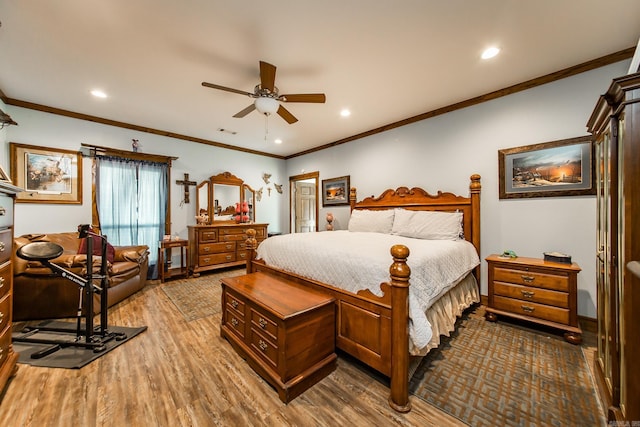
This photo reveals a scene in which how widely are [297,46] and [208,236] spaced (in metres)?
3.75

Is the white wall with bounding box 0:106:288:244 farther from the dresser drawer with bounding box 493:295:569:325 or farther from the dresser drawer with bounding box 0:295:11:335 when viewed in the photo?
the dresser drawer with bounding box 493:295:569:325

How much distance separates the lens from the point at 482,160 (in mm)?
3246

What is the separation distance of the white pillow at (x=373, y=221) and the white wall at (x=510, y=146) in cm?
63

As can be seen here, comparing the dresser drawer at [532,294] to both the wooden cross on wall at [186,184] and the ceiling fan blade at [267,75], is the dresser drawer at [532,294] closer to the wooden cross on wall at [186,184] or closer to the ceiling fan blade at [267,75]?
the ceiling fan blade at [267,75]

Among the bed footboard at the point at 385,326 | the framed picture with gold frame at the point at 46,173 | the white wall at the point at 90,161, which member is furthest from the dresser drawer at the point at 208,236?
the bed footboard at the point at 385,326

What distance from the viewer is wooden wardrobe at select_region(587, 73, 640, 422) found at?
1.08 meters

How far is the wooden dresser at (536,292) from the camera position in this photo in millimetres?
2248

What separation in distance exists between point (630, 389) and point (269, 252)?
8.80 ft

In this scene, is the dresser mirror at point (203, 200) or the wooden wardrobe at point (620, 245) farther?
the dresser mirror at point (203, 200)

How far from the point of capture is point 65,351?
2.13 m

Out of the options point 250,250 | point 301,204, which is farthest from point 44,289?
point 301,204

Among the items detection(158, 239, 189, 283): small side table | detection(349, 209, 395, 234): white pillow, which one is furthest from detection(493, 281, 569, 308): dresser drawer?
detection(158, 239, 189, 283): small side table

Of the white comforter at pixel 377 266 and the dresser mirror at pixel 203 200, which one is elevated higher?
the dresser mirror at pixel 203 200

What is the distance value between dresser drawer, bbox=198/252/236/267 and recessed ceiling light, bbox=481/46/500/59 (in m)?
4.99
